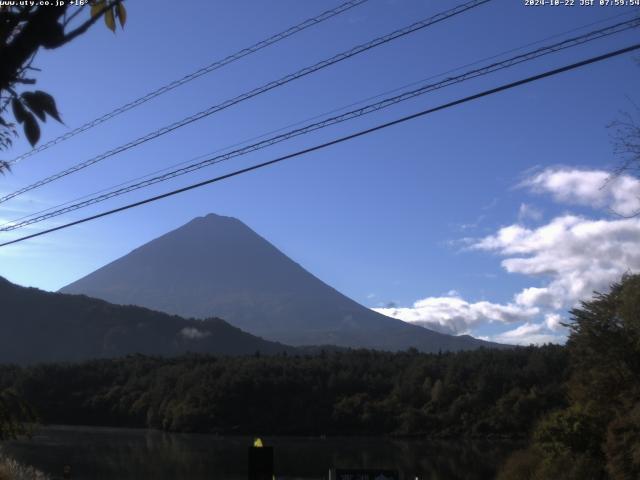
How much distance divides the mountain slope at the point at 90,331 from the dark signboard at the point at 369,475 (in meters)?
133

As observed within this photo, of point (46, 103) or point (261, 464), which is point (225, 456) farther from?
point (46, 103)

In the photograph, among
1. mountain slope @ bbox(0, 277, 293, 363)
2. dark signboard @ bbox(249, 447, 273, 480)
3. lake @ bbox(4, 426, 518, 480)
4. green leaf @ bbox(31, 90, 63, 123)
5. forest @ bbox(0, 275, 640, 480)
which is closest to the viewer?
green leaf @ bbox(31, 90, 63, 123)

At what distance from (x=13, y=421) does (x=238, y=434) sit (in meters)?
74.0

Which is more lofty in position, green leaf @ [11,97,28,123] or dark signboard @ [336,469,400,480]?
green leaf @ [11,97,28,123]

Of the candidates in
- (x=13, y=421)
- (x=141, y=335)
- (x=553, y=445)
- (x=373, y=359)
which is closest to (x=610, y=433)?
(x=553, y=445)

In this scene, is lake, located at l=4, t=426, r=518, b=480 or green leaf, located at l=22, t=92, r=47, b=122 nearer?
green leaf, located at l=22, t=92, r=47, b=122

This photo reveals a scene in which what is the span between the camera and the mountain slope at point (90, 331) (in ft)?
448

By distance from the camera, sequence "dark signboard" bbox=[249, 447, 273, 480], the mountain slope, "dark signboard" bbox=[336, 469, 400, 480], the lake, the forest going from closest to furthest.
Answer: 1. "dark signboard" bbox=[249, 447, 273, 480]
2. "dark signboard" bbox=[336, 469, 400, 480]
3. the lake
4. the forest
5. the mountain slope

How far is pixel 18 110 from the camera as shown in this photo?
3.34 meters

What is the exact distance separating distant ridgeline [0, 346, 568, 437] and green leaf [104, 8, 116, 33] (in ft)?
231

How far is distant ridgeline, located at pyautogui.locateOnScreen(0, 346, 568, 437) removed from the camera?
251 ft

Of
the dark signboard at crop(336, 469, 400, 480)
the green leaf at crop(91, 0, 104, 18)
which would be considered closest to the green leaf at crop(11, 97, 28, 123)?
the green leaf at crop(91, 0, 104, 18)

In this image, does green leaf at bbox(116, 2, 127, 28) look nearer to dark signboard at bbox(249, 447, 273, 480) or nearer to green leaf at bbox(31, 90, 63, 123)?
green leaf at bbox(31, 90, 63, 123)

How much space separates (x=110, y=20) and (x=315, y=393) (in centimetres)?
8545
